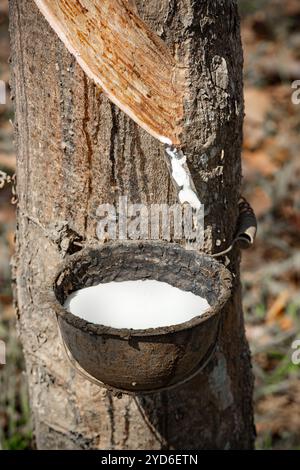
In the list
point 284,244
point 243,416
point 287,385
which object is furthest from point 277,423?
point 284,244

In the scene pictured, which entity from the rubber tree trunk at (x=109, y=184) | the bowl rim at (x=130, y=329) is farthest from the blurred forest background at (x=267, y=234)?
the bowl rim at (x=130, y=329)

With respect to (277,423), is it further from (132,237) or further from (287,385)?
(132,237)

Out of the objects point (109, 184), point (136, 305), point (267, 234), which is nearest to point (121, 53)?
point (109, 184)

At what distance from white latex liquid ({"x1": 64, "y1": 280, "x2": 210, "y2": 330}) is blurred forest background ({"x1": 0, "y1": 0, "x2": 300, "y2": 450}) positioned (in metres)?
0.90

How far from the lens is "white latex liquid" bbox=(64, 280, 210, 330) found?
1921mm

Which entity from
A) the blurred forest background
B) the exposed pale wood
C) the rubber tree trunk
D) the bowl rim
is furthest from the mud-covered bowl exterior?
the blurred forest background

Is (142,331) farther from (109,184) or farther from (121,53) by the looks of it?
(121,53)

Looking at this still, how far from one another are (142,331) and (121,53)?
65 centimetres

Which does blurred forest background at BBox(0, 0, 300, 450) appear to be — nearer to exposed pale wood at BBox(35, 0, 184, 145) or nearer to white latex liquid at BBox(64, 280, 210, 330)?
white latex liquid at BBox(64, 280, 210, 330)

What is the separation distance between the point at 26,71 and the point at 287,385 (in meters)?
1.80

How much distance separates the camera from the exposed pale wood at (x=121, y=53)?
187 cm

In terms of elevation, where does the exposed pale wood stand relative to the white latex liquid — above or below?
above

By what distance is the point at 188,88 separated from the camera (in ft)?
6.42

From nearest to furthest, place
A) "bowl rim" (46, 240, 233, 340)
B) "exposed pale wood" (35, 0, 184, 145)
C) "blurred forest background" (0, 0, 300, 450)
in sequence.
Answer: "bowl rim" (46, 240, 233, 340) < "exposed pale wood" (35, 0, 184, 145) < "blurred forest background" (0, 0, 300, 450)
